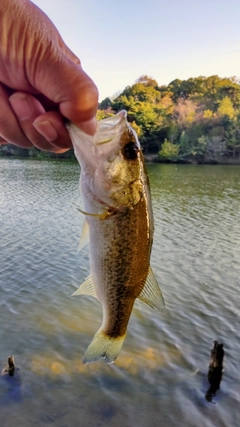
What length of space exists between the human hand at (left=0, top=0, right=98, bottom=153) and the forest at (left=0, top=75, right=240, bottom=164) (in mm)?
56498

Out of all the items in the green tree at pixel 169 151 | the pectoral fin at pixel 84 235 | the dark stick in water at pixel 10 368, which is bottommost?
the dark stick in water at pixel 10 368

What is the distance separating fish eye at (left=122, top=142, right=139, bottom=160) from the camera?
2375mm

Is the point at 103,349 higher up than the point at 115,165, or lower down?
lower down

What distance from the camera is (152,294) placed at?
253 centimetres

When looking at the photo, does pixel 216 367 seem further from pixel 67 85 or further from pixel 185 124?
pixel 185 124

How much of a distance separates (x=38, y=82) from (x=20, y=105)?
0.24 meters

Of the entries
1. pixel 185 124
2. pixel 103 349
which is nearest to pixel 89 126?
pixel 103 349

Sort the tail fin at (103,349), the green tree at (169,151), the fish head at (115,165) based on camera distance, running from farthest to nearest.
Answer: the green tree at (169,151) < the tail fin at (103,349) < the fish head at (115,165)

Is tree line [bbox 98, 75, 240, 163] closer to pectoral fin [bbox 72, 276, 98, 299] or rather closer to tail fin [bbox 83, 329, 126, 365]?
pectoral fin [bbox 72, 276, 98, 299]

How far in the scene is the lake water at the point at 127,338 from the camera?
822 centimetres

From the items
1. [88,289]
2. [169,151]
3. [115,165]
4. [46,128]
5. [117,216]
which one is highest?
[46,128]

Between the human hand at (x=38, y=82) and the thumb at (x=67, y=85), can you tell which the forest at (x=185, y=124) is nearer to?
the human hand at (x=38, y=82)

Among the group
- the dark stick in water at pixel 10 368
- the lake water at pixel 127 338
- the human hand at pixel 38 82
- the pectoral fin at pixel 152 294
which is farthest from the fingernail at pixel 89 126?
the dark stick in water at pixel 10 368

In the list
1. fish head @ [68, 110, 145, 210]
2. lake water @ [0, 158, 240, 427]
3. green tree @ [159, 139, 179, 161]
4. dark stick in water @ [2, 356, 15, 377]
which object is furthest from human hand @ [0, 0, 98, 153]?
green tree @ [159, 139, 179, 161]
